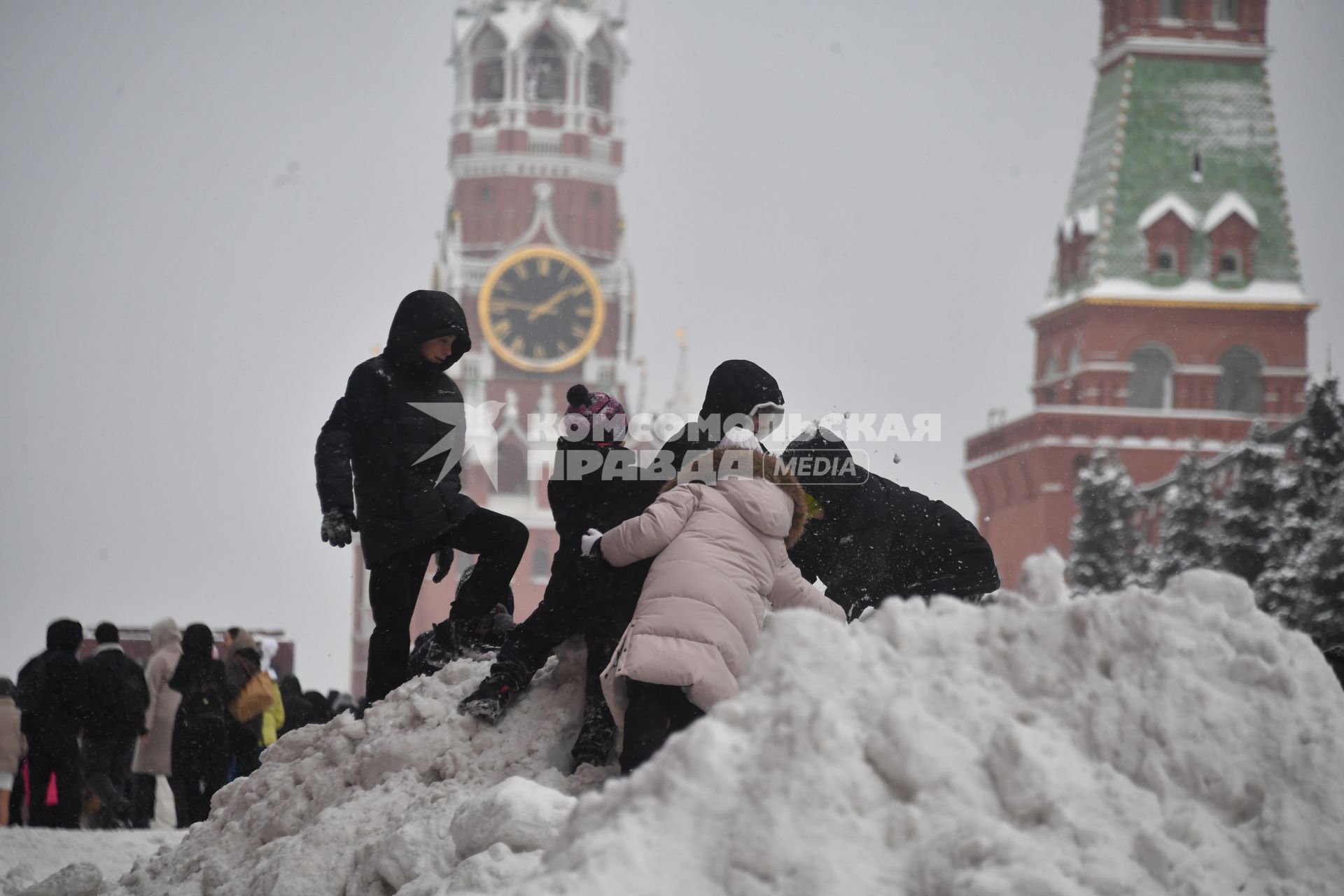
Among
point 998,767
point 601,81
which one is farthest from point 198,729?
point 601,81

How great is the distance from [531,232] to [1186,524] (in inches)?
1812

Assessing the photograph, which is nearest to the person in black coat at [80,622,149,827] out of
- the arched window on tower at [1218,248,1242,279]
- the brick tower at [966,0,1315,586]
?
the brick tower at [966,0,1315,586]

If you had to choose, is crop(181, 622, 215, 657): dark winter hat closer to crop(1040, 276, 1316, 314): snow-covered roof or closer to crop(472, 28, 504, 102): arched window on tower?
crop(1040, 276, 1316, 314): snow-covered roof

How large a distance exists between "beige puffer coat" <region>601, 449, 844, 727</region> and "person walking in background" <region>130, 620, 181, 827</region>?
599cm

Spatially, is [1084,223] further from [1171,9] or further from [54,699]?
[54,699]

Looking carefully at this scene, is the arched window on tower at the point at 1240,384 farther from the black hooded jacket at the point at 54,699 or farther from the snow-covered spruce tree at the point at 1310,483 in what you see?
the black hooded jacket at the point at 54,699

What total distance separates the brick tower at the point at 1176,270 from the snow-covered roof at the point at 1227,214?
0.03 meters

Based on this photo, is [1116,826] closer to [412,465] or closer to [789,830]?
[789,830]

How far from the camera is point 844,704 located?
430 cm

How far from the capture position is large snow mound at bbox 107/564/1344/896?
4.06 m

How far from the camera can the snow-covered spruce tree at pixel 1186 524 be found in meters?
40.7

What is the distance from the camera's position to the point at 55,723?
10.7 meters

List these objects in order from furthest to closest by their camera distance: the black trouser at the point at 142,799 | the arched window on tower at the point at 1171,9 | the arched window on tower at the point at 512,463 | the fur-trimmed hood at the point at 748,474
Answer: the arched window on tower at the point at 512,463, the arched window on tower at the point at 1171,9, the black trouser at the point at 142,799, the fur-trimmed hood at the point at 748,474

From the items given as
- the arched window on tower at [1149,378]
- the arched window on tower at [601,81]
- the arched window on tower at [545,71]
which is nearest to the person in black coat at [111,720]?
the arched window on tower at [1149,378]
